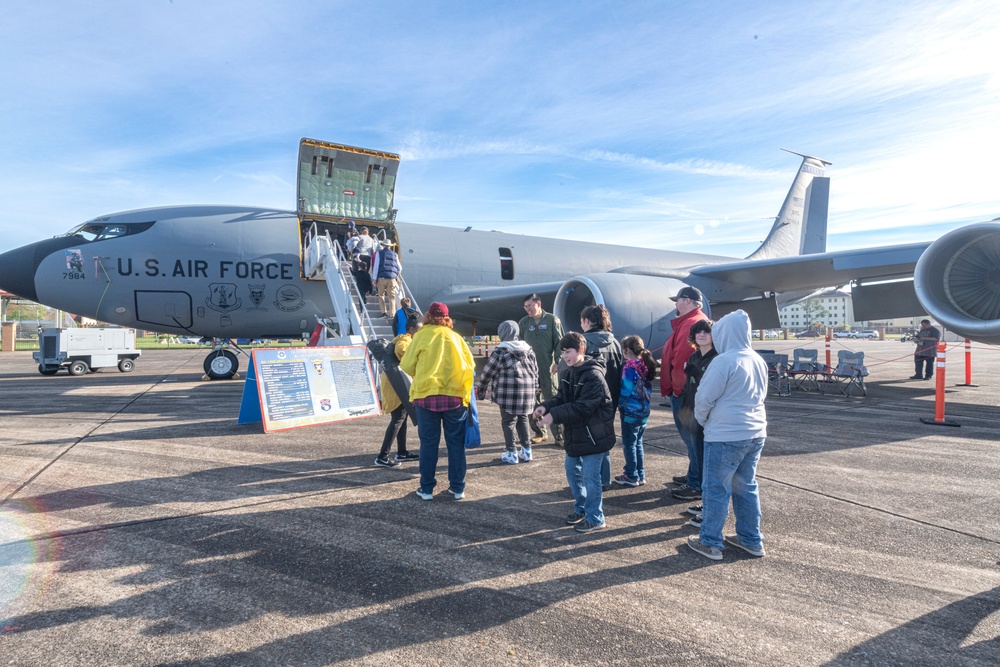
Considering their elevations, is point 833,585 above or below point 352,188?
below

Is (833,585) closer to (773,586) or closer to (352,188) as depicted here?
(773,586)

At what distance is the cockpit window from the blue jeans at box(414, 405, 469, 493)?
33.3ft

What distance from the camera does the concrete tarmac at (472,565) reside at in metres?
2.66

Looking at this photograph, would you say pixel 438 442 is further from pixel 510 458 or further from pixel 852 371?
pixel 852 371

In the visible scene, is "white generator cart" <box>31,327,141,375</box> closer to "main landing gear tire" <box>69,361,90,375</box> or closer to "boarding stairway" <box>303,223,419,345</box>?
"main landing gear tire" <box>69,361,90,375</box>

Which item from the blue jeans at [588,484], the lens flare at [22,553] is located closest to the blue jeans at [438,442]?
the blue jeans at [588,484]

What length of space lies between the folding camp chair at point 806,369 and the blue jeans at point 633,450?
8.26 m

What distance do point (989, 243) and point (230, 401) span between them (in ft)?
41.2

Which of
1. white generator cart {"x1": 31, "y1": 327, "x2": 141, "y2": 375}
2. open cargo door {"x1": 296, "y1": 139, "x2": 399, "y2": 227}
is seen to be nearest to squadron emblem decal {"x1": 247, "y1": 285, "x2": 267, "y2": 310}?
open cargo door {"x1": 296, "y1": 139, "x2": 399, "y2": 227}

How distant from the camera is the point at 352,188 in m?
13.8

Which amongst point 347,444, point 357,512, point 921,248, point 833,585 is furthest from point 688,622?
point 921,248

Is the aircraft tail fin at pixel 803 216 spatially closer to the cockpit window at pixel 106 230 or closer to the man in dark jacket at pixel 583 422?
the man in dark jacket at pixel 583 422

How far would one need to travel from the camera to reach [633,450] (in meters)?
5.27

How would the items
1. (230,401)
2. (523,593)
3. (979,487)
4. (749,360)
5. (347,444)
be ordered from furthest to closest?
(230,401)
(347,444)
(979,487)
(749,360)
(523,593)
